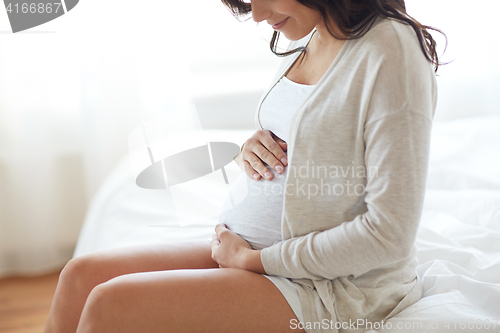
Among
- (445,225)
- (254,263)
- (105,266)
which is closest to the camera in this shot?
(254,263)

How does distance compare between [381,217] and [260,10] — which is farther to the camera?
[260,10]

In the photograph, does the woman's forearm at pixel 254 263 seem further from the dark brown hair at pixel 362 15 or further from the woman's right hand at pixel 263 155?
the dark brown hair at pixel 362 15

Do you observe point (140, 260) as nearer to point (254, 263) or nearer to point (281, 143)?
point (254, 263)

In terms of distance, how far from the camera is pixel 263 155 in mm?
930

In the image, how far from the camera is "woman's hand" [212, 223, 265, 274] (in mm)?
836

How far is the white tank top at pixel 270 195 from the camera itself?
0.90 metres

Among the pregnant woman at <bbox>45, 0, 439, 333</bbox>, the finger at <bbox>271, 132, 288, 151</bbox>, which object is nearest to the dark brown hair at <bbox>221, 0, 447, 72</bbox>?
the pregnant woman at <bbox>45, 0, 439, 333</bbox>

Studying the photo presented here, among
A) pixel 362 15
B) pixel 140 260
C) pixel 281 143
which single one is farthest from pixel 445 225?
pixel 140 260

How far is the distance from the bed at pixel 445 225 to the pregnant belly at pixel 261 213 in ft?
0.90

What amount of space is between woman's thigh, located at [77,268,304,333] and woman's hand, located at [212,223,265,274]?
0.05 metres

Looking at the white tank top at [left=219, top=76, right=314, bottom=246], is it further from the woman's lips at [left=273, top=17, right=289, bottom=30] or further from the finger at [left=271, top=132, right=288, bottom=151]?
the woman's lips at [left=273, top=17, right=289, bottom=30]

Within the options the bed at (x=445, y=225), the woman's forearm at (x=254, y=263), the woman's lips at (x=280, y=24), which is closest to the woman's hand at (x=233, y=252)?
the woman's forearm at (x=254, y=263)

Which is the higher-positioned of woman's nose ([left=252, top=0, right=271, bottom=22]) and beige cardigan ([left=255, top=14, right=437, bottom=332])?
woman's nose ([left=252, top=0, right=271, bottom=22])

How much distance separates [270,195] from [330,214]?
6.0 inches
